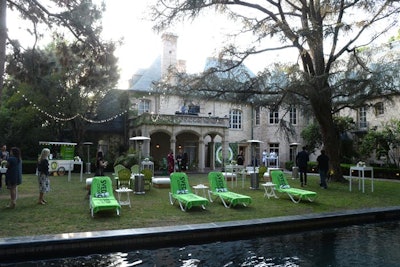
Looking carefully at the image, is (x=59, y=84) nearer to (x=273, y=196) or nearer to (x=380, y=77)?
(x=273, y=196)

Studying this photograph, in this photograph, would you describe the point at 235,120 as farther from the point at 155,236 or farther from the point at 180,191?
the point at 155,236

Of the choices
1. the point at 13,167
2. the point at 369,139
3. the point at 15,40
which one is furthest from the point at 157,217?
the point at 369,139

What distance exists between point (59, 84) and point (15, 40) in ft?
40.8

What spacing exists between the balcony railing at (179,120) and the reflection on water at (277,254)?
1936 cm

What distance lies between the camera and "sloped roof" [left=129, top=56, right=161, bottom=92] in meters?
31.7

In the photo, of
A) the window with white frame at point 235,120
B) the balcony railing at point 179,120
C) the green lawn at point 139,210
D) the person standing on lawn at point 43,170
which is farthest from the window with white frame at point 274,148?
the person standing on lawn at point 43,170

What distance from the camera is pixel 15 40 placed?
12859mm

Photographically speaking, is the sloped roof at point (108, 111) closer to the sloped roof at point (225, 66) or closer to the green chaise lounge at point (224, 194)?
the sloped roof at point (225, 66)

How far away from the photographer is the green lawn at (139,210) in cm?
812

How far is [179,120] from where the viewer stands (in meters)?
27.9

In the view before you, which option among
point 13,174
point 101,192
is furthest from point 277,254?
point 13,174

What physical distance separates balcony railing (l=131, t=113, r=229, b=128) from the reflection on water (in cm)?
1936

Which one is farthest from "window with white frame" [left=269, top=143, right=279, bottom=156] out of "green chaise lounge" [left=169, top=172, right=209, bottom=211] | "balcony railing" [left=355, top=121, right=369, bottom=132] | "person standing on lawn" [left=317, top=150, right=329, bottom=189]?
"green chaise lounge" [left=169, top=172, right=209, bottom=211]

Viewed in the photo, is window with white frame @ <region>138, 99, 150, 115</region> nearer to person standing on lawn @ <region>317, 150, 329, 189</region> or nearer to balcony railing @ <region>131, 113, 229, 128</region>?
balcony railing @ <region>131, 113, 229, 128</region>
